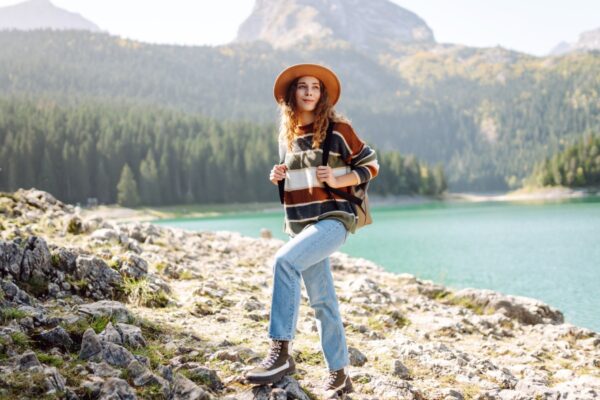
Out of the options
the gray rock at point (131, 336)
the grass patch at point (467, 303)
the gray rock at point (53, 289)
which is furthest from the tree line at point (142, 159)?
the gray rock at point (131, 336)

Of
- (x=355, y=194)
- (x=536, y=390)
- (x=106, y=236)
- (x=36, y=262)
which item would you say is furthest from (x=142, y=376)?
(x=106, y=236)

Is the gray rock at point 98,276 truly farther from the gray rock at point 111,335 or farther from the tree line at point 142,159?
the tree line at point 142,159

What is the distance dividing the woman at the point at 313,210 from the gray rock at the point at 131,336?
145cm

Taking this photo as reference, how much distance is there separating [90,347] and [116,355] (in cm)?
25

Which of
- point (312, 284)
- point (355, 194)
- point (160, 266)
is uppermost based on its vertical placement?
point (355, 194)

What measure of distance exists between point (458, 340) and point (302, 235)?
5108mm

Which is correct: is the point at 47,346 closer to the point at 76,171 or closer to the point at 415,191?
the point at 76,171

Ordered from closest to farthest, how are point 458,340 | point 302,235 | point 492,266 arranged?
1. point 302,235
2. point 458,340
3. point 492,266

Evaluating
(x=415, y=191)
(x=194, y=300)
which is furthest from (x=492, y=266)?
(x=415, y=191)

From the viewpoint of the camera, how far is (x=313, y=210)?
4758mm

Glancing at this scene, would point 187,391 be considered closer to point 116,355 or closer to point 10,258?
point 116,355

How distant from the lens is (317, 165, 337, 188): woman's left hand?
15.2ft

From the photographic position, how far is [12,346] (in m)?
4.63

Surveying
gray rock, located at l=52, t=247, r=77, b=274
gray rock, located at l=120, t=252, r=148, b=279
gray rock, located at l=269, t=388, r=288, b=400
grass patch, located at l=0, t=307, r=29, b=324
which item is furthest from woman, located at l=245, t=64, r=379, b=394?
gray rock, located at l=120, t=252, r=148, b=279
